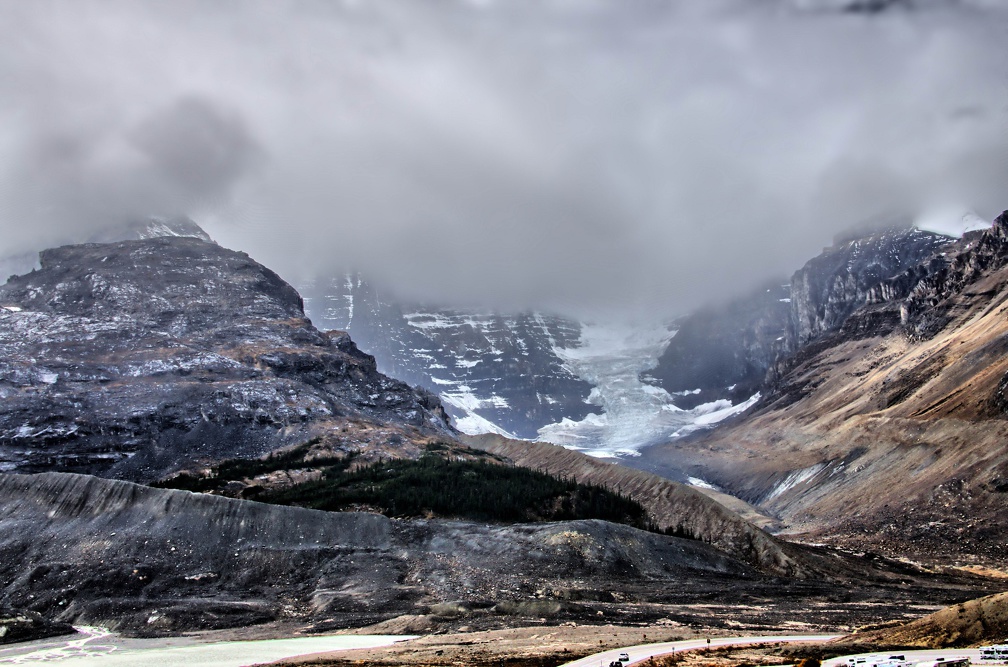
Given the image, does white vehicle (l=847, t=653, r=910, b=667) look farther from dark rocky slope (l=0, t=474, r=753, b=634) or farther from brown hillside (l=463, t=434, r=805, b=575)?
brown hillside (l=463, t=434, r=805, b=575)

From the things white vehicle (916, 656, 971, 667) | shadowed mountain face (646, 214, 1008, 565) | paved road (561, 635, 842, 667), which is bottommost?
white vehicle (916, 656, 971, 667)

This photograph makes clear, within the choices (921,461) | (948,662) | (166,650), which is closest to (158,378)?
(166,650)

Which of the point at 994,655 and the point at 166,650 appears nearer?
the point at 994,655

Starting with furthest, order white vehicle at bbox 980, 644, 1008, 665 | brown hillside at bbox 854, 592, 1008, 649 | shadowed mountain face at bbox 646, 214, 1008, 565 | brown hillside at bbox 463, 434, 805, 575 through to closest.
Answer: shadowed mountain face at bbox 646, 214, 1008, 565, brown hillside at bbox 463, 434, 805, 575, brown hillside at bbox 854, 592, 1008, 649, white vehicle at bbox 980, 644, 1008, 665

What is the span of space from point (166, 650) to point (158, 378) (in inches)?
4439

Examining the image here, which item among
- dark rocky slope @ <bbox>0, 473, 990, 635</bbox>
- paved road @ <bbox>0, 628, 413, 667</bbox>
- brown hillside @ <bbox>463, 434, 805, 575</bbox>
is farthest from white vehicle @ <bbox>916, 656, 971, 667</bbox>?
brown hillside @ <bbox>463, 434, 805, 575</bbox>

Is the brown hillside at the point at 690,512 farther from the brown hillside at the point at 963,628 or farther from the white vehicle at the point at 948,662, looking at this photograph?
the white vehicle at the point at 948,662

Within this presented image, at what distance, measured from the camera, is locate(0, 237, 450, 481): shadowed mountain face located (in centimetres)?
13562

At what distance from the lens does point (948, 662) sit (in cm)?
2936

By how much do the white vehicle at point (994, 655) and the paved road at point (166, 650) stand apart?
116 feet

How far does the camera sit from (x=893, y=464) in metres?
131

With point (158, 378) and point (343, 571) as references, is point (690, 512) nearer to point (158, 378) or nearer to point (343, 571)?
point (343, 571)

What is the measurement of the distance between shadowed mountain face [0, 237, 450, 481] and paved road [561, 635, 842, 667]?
351 ft

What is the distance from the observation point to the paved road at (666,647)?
1566 inches
